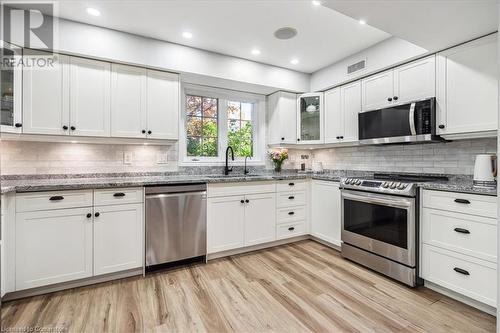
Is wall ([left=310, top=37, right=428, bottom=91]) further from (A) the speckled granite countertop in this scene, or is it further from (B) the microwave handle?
(A) the speckled granite countertop

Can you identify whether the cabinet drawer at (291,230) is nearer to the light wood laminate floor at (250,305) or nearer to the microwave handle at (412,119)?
the light wood laminate floor at (250,305)

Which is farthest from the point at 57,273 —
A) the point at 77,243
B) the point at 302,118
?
the point at 302,118

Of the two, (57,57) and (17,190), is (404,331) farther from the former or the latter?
(57,57)

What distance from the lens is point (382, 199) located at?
2719 mm

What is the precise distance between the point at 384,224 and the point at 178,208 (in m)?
2.13

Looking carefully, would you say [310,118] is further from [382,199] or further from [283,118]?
[382,199]

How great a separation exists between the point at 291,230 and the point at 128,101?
8.46ft

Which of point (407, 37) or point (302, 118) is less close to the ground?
point (407, 37)

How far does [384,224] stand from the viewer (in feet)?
8.91

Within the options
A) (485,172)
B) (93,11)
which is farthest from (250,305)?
(93,11)

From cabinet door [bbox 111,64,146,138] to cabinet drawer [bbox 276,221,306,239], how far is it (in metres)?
2.07

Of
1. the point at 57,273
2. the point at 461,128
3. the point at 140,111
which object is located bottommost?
the point at 57,273

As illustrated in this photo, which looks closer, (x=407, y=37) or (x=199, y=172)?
(x=407, y=37)

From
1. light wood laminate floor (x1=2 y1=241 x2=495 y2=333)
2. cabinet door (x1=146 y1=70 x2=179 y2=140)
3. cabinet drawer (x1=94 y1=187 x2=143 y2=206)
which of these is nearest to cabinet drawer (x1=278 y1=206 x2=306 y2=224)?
light wood laminate floor (x1=2 y1=241 x2=495 y2=333)
